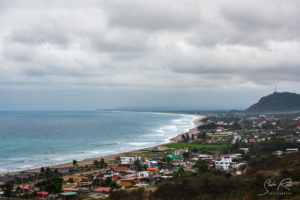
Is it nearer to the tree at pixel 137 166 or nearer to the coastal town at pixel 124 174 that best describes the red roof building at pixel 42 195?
the coastal town at pixel 124 174

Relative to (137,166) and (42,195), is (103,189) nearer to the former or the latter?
(42,195)

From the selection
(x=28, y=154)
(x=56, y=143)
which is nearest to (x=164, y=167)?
(x=28, y=154)

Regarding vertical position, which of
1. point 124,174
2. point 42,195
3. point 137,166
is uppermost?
point 42,195

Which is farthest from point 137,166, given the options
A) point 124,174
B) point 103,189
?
point 103,189

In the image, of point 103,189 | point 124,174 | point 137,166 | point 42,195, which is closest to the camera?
point 42,195

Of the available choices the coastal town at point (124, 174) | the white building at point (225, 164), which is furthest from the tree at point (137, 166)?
the white building at point (225, 164)

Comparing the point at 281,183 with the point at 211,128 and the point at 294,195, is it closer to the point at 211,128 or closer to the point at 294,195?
the point at 294,195

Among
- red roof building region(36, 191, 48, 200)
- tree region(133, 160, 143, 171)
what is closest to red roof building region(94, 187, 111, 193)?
red roof building region(36, 191, 48, 200)

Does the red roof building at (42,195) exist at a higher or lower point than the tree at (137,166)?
higher

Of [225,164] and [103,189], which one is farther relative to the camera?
[225,164]

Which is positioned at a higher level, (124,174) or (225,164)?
(225,164)

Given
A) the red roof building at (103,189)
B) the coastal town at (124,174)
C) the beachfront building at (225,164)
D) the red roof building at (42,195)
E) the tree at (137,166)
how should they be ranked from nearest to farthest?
the red roof building at (42,195), the coastal town at (124,174), the red roof building at (103,189), the beachfront building at (225,164), the tree at (137,166)

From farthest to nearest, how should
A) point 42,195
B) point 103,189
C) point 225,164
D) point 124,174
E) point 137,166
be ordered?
point 137,166 → point 225,164 → point 124,174 → point 103,189 → point 42,195
